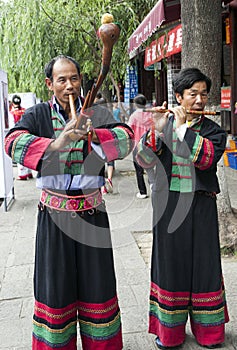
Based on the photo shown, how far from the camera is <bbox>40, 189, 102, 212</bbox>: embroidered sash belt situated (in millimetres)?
2377

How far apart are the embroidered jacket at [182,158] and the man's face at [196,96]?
→ 0.35 feet

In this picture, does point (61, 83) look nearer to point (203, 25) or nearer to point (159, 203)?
point (159, 203)

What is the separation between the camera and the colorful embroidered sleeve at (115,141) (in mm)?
2287

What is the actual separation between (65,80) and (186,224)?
42.5 inches

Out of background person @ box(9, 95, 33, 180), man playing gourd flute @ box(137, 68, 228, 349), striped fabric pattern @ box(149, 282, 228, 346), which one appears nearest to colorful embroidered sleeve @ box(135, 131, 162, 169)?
man playing gourd flute @ box(137, 68, 228, 349)

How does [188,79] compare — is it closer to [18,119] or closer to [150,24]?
[150,24]

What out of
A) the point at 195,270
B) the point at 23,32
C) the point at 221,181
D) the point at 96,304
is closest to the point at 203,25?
the point at 221,181

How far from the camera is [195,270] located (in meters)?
2.68

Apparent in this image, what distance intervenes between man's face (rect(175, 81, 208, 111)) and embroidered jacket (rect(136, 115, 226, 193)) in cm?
11

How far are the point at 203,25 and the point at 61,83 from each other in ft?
8.36

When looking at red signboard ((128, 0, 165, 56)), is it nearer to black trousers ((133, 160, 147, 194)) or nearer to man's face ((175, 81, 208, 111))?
black trousers ((133, 160, 147, 194))

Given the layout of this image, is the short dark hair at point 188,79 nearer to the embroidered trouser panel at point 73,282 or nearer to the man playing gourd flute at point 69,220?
the man playing gourd flute at point 69,220

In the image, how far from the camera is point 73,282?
242 centimetres

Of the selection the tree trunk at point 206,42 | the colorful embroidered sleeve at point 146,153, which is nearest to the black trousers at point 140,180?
the tree trunk at point 206,42
